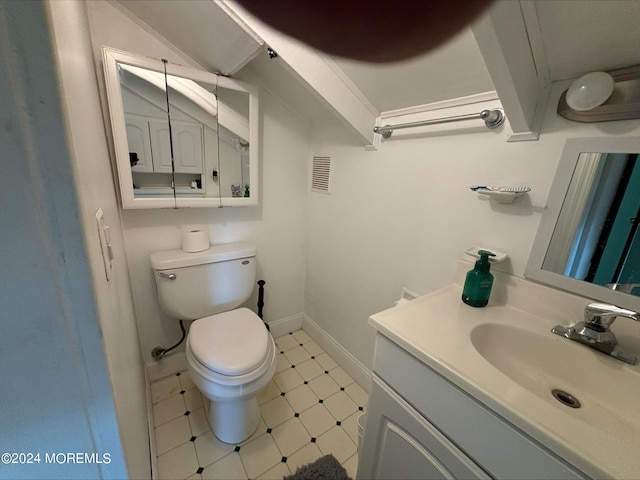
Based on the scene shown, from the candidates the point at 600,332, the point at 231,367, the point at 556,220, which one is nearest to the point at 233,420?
the point at 231,367

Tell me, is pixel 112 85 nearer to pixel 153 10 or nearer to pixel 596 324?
pixel 153 10

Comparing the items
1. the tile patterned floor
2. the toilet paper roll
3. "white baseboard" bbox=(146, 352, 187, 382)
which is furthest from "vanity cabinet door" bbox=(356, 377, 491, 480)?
"white baseboard" bbox=(146, 352, 187, 382)

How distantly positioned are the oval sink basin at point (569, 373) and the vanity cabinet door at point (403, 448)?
10.3 inches

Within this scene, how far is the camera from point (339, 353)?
1.64 metres

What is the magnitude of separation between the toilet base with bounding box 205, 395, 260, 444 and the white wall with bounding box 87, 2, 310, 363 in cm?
54

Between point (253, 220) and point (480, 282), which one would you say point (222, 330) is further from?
point (480, 282)

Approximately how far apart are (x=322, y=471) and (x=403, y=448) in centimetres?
58

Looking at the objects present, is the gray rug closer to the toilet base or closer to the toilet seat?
the toilet base

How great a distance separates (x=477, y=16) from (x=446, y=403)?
0.71 m

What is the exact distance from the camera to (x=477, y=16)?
9.0 inches

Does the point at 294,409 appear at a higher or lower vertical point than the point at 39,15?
lower

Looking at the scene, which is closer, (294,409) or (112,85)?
(112,85)

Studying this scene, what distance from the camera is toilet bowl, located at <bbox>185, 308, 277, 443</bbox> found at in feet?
3.34

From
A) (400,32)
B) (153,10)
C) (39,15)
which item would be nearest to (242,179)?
(153,10)
